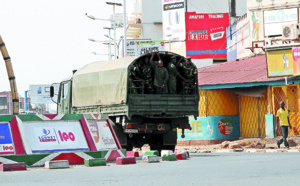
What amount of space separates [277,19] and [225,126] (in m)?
6.11

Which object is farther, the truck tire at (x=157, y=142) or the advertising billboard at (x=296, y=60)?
the advertising billboard at (x=296, y=60)

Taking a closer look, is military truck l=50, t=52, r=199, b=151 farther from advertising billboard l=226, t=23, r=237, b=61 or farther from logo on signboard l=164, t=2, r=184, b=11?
logo on signboard l=164, t=2, r=184, b=11

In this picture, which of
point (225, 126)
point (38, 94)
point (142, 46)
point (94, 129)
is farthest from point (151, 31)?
point (94, 129)

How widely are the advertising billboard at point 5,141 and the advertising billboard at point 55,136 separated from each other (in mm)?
446

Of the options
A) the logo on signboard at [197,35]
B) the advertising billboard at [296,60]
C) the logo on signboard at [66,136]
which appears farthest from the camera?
the logo on signboard at [197,35]

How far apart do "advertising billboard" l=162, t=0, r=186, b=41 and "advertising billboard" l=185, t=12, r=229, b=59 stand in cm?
322

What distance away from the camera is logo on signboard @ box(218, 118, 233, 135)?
3228 centimetres

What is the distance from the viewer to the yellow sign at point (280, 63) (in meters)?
29.8

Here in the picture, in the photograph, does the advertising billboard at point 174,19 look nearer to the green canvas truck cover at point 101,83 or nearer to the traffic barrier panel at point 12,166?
the green canvas truck cover at point 101,83

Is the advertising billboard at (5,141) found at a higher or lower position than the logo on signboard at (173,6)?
lower

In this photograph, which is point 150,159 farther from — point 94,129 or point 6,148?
point 6,148

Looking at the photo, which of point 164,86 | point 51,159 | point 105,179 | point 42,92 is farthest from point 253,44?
point 42,92

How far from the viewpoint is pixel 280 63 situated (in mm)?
29875

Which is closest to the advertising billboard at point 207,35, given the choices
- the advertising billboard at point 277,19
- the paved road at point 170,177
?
the advertising billboard at point 277,19
